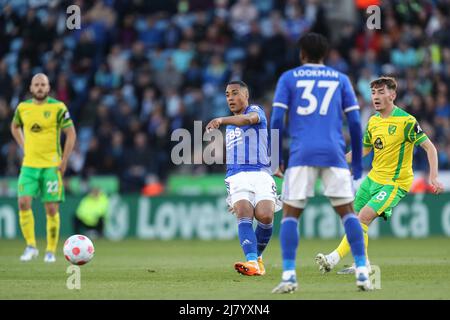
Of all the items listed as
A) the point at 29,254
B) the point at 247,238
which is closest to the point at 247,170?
the point at 247,238

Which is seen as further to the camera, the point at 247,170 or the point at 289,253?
the point at 247,170

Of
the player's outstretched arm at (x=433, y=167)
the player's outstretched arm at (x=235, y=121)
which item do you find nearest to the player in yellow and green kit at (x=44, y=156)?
the player's outstretched arm at (x=235, y=121)

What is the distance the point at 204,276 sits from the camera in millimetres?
11312

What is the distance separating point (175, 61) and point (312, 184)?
16925 millimetres

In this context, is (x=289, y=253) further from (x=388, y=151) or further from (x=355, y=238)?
(x=388, y=151)

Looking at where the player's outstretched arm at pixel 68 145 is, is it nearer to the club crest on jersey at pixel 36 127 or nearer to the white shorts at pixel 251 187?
the club crest on jersey at pixel 36 127

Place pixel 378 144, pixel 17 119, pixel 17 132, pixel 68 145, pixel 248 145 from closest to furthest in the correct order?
1. pixel 248 145
2. pixel 378 144
3. pixel 68 145
4. pixel 17 119
5. pixel 17 132

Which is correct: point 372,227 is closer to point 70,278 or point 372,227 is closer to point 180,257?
point 180,257

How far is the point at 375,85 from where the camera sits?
1154cm

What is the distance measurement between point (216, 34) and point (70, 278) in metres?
15.7

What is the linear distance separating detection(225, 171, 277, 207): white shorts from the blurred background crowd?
10.7 m

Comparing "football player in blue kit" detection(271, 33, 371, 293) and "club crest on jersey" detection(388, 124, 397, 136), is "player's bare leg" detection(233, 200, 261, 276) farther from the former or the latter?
"football player in blue kit" detection(271, 33, 371, 293)

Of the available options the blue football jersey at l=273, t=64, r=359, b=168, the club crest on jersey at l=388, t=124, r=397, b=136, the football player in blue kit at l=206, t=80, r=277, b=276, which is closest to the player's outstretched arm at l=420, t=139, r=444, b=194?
the club crest on jersey at l=388, t=124, r=397, b=136

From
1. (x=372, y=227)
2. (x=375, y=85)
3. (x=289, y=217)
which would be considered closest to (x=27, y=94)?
(x=372, y=227)
